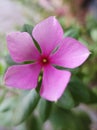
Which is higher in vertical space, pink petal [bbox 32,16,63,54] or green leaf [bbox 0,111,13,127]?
pink petal [bbox 32,16,63,54]

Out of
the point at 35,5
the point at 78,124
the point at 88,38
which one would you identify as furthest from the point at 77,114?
the point at 35,5

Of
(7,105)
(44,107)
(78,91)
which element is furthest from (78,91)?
(7,105)

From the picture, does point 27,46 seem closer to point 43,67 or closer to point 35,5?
point 43,67

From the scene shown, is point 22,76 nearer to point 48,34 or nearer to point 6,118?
point 48,34

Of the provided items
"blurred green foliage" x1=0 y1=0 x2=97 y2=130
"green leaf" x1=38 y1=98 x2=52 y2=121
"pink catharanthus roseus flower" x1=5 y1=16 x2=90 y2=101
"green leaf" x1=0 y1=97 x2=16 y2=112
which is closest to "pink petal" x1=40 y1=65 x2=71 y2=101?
"pink catharanthus roseus flower" x1=5 y1=16 x2=90 y2=101

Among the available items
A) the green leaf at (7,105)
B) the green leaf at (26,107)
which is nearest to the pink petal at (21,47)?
the green leaf at (26,107)

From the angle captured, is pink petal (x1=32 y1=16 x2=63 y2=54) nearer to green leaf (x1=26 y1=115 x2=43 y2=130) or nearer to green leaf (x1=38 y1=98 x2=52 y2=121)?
green leaf (x1=38 y1=98 x2=52 y2=121)
